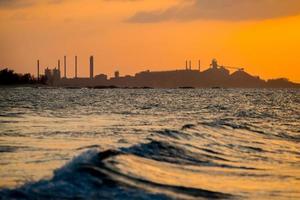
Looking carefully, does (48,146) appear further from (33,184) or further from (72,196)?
(72,196)

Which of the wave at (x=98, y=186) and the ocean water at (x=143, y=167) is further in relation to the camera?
the ocean water at (x=143, y=167)

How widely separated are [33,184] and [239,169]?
647 centimetres

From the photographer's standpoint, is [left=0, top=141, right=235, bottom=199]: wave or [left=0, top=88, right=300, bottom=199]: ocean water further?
[left=0, top=88, right=300, bottom=199]: ocean water

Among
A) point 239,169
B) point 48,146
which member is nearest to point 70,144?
point 48,146

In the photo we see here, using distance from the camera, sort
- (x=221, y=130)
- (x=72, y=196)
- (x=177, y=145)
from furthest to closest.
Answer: (x=221, y=130), (x=177, y=145), (x=72, y=196)

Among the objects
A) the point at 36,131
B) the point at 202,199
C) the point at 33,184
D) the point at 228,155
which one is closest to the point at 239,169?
the point at 228,155

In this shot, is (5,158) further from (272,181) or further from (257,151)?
(257,151)

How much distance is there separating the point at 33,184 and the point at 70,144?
7.97m

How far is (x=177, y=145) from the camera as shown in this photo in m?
19.2

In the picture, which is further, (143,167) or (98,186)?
(143,167)

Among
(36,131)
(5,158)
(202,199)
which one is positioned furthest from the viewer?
(36,131)

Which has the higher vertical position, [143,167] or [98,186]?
[98,186]

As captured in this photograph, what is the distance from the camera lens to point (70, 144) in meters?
18.3

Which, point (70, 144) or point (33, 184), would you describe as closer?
point (33, 184)
